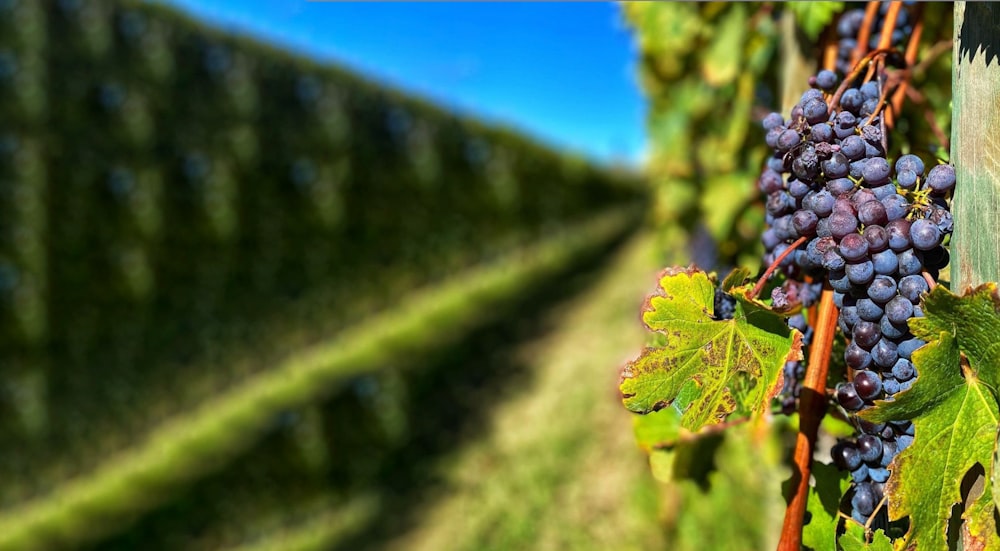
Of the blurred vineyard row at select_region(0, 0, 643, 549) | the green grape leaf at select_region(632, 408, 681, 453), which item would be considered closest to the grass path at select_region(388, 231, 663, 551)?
the blurred vineyard row at select_region(0, 0, 643, 549)

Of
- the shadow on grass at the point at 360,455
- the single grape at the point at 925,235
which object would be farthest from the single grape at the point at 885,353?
the shadow on grass at the point at 360,455

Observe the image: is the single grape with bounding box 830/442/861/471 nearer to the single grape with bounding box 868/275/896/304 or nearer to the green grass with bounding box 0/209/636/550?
the single grape with bounding box 868/275/896/304

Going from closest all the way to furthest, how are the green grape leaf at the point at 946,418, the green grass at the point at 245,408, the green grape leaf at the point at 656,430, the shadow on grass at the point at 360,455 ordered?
the green grape leaf at the point at 946,418, the green grape leaf at the point at 656,430, the shadow on grass at the point at 360,455, the green grass at the point at 245,408

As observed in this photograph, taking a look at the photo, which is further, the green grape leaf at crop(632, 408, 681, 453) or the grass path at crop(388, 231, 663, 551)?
the grass path at crop(388, 231, 663, 551)

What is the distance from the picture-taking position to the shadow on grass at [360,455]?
646 centimetres

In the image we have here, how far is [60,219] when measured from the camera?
25.7ft

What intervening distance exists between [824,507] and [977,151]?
43 cm

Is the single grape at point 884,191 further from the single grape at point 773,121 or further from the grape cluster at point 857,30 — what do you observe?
the grape cluster at point 857,30

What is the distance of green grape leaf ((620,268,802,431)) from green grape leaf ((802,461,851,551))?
0.16 metres

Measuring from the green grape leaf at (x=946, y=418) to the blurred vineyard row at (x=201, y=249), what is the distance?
695cm

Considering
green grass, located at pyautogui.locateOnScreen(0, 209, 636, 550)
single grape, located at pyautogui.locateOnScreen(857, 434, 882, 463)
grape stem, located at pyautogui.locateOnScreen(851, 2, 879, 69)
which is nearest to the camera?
single grape, located at pyautogui.locateOnScreen(857, 434, 882, 463)

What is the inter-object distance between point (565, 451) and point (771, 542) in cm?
385

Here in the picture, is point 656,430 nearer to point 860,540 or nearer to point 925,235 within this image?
point 860,540

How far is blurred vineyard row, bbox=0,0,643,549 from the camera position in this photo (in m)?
7.40
